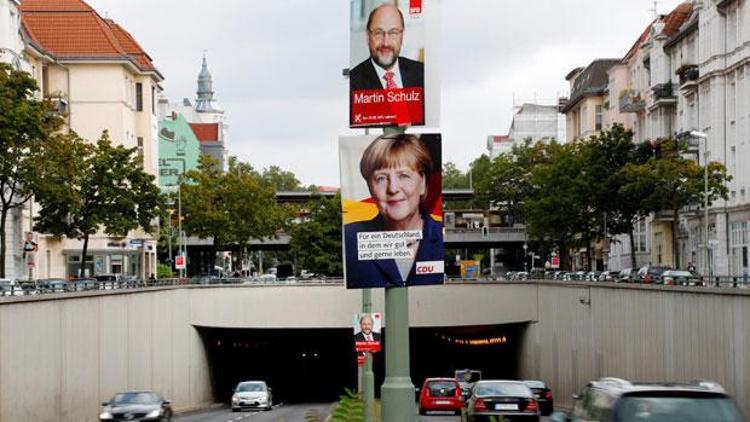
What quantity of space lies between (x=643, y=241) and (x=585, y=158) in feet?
62.5

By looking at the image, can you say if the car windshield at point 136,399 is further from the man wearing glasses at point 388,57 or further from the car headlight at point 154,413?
the man wearing glasses at point 388,57

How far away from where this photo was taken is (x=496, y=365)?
8981 centimetres

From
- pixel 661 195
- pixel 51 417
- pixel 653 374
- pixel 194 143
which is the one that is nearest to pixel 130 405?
pixel 51 417

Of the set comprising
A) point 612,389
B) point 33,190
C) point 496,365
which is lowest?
point 496,365

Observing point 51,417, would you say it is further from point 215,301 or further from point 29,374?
point 215,301

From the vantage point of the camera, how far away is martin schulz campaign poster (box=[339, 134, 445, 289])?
1463 centimetres

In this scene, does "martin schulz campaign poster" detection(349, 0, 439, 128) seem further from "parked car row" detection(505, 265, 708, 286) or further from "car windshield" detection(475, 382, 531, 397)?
"parked car row" detection(505, 265, 708, 286)

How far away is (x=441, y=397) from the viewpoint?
51.8 m

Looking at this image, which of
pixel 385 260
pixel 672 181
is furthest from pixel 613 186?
pixel 385 260

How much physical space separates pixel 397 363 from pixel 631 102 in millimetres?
86974

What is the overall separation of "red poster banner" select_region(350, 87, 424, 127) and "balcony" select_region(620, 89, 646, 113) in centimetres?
8571

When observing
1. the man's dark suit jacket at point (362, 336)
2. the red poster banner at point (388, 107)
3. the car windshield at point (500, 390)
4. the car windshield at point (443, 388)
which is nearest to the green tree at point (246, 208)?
the car windshield at point (443, 388)

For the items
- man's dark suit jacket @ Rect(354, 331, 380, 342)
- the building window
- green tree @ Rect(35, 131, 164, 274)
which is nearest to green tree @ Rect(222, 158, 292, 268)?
the building window

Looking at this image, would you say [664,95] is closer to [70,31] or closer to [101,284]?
[70,31]
